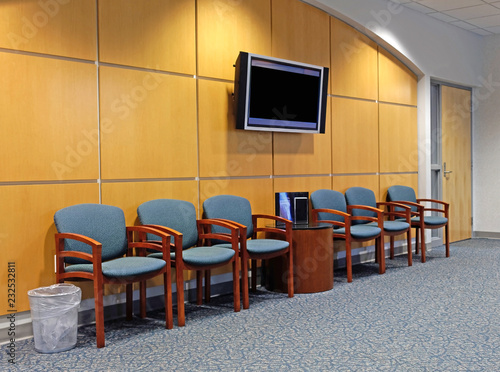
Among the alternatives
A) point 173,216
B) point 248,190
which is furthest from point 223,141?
point 173,216

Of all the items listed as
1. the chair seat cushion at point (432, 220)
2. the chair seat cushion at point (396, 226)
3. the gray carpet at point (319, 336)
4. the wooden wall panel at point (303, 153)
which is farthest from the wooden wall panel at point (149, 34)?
the chair seat cushion at point (432, 220)

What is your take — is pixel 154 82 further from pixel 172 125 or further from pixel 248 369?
pixel 248 369

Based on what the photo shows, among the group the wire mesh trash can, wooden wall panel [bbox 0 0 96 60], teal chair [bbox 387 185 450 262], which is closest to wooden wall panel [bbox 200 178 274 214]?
wooden wall panel [bbox 0 0 96 60]

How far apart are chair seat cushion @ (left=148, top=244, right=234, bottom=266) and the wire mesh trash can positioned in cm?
84

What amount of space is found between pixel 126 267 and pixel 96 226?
539 mm

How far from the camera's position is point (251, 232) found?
4875 millimetres

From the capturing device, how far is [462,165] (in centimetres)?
811

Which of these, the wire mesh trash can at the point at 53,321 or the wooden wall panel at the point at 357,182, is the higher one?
the wooden wall panel at the point at 357,182

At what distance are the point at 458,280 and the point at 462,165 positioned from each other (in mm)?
3392

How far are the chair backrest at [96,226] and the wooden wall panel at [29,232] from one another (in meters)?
0.18

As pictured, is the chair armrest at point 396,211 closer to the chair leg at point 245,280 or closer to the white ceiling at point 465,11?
the chair leg at point 245,280

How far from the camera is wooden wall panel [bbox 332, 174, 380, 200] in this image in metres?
6.08

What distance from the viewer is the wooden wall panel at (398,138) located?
Answer: 669cm

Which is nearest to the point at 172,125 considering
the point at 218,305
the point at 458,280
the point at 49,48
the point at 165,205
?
the point at 165,205
